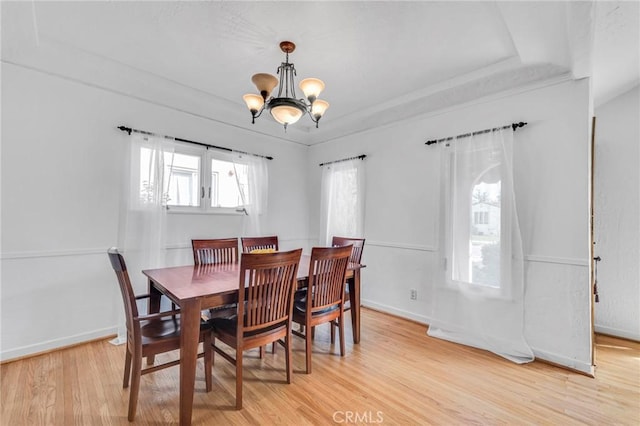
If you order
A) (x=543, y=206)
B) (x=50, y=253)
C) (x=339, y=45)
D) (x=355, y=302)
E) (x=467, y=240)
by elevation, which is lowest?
(x=355, y=302)

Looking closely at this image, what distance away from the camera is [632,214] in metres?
2.96

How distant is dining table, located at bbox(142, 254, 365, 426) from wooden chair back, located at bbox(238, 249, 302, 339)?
0.39ft

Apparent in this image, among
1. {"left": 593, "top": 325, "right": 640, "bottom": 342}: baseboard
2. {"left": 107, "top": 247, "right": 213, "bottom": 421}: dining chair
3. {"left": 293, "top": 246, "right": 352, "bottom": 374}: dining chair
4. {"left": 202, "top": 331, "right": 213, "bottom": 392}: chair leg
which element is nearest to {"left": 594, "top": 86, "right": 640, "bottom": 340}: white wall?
{"left": 593, "top": 325, "right": 640, "bottom": 342}: baseboard

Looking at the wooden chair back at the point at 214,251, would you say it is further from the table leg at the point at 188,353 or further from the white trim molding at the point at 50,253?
the table leg at the point at 188,353

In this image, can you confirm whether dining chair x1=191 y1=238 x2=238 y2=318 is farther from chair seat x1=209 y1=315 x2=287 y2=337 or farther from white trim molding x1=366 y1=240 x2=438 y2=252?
white trim molding x1=366 y1=240 x2=438 y2=252

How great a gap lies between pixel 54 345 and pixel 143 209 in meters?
1.41

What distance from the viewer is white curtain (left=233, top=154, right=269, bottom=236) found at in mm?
3887

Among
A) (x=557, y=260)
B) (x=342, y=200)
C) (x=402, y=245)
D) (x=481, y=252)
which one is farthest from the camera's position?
(x=342, y=200)

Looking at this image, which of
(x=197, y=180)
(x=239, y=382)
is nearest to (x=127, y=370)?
(x=239, y=382)

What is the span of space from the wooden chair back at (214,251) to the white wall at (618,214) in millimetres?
4036

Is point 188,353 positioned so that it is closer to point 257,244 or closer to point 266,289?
point 266,289

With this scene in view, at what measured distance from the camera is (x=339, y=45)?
2309mm

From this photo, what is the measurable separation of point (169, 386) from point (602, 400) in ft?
10.00

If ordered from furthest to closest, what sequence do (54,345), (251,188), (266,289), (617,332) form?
(251,188) < (617,332) < (54,345) < (266,289)
